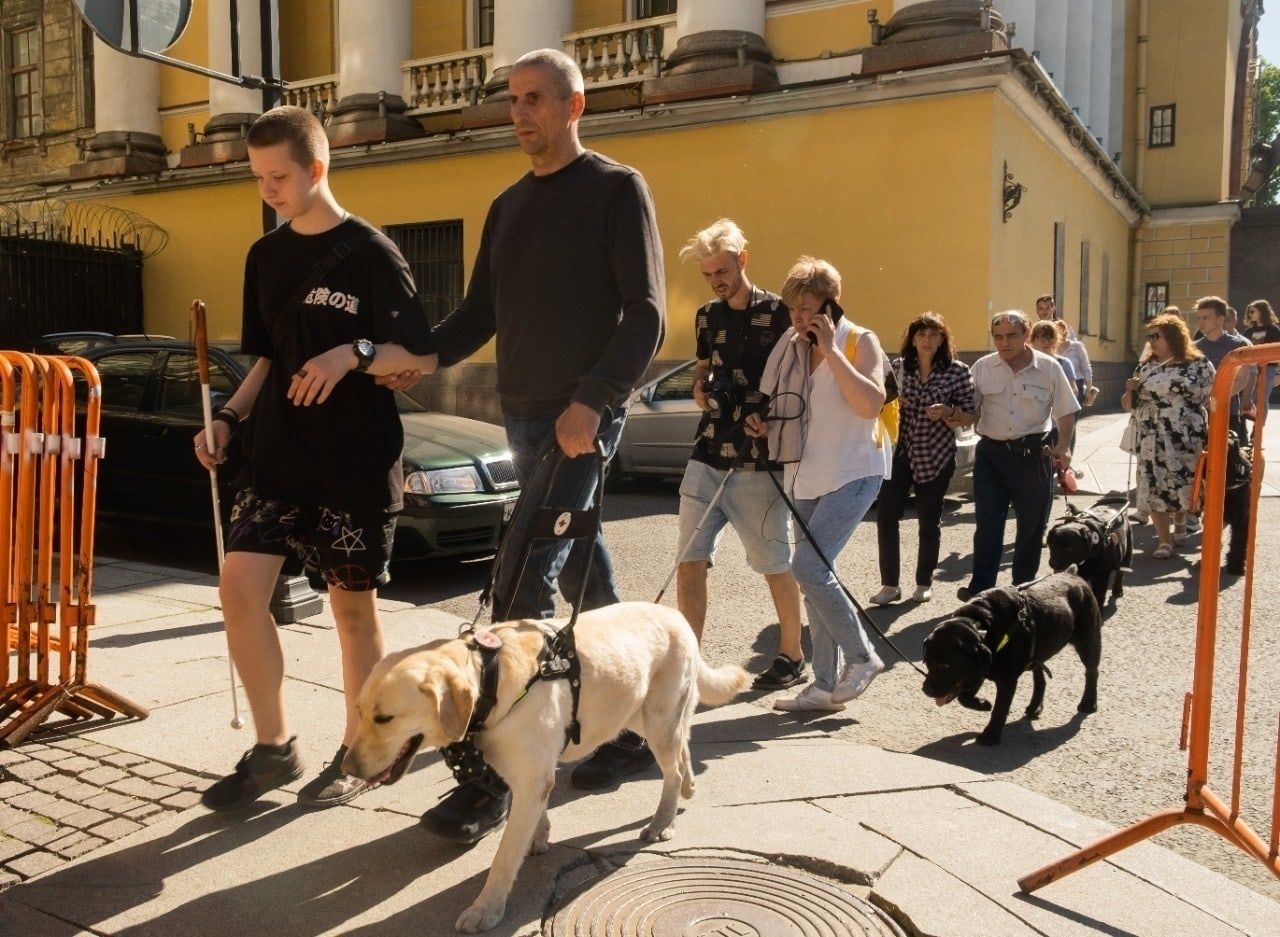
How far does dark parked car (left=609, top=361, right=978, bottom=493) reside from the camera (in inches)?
504

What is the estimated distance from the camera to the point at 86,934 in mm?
2875

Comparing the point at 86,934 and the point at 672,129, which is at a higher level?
the point at 672,129

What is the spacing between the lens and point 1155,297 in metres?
32.5

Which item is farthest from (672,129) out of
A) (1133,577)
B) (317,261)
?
(317,261)

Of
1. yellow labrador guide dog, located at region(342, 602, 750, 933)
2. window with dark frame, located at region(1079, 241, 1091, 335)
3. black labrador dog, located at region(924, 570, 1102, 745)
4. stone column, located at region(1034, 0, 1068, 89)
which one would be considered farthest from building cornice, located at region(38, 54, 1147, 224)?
yellow labrador guide dog, located at region(342, 602, 750, 933)

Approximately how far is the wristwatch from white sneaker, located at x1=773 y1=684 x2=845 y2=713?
2428 millimetres

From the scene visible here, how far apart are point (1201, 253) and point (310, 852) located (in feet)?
113

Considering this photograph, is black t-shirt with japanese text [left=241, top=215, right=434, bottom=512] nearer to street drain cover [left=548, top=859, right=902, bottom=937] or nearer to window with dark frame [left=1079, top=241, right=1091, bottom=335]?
street drain cover [left=548, top=859, right=902, bottom=937]

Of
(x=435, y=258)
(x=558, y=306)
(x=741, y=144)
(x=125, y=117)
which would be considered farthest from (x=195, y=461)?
(x=125, y=117)

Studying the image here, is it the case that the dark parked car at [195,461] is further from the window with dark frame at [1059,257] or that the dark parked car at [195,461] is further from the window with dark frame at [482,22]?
the window with dark frame at [1059,257]

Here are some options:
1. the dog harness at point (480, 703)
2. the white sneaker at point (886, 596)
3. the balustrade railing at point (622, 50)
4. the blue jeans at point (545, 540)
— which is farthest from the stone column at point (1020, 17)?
the dog harness at point (480, 703)

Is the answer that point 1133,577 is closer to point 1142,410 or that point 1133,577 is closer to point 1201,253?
point 1142,410

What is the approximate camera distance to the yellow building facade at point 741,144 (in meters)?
15.3

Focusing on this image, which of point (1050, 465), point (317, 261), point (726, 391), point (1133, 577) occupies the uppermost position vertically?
point (317, 261)
